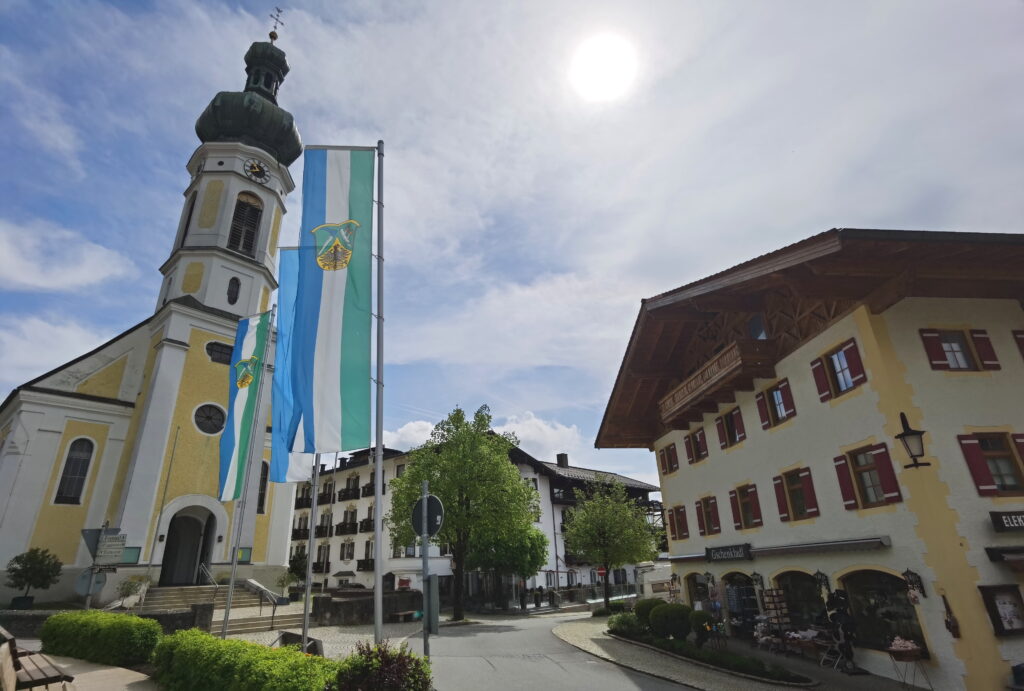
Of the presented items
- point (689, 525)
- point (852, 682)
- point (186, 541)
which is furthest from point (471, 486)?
point (852, 682)

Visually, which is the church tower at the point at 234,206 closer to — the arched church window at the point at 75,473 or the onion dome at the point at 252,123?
the onion dome at the point at 252,123

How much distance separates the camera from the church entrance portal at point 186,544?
26609 mm

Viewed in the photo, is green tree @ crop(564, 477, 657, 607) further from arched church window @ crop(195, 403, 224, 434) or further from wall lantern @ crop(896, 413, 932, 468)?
wall lantern @ crop(896, 413, 932, 468)

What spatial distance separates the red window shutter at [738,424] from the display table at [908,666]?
7523 millimetres

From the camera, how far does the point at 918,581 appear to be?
11094mm

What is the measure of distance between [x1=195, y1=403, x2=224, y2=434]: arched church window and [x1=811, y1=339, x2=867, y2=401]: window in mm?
26686

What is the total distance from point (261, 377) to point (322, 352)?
391 inches

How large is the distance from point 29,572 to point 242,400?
12474 millimetres

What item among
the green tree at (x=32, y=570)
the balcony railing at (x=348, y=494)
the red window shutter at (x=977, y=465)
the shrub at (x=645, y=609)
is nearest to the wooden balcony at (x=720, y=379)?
the red window shutter at (x=977, y=465)

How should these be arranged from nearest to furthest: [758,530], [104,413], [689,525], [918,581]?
1. [918,581]
2. [758,530]
3. [689,525]
4. [104,413]

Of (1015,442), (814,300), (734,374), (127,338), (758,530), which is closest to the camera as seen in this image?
(1015,442)

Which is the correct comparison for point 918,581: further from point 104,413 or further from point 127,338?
point 127,338

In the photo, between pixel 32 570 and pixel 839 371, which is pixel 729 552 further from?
pixel 32 570

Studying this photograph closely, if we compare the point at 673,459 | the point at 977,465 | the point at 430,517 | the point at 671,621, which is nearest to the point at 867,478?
the point at 977,465
